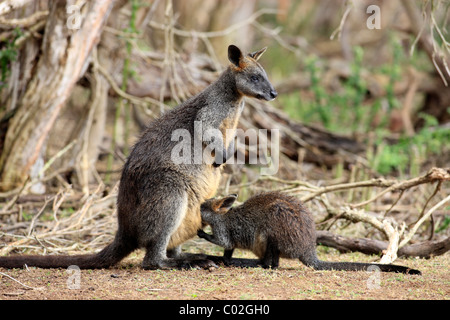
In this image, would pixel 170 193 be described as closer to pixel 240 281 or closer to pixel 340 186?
pixel 240 281

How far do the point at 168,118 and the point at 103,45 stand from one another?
12.4 feet

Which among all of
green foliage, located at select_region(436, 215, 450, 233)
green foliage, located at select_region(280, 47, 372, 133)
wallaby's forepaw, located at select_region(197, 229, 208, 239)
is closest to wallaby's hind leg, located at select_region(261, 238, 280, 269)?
wallaby's forepaw, located at select_region(197, 229, 208, 239)

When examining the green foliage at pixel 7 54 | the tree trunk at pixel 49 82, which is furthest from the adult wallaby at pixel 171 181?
the green foliage at pixel 7 54

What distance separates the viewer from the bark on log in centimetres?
575

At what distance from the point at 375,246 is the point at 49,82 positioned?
447 centimetres

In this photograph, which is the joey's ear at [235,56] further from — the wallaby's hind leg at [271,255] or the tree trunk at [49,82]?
the tree trunk at [49,82]

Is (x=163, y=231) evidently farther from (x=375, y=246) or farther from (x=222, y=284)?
(x=375, y=246)

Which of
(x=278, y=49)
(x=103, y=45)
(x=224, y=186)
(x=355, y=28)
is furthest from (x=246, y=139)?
(x=355, y=28)

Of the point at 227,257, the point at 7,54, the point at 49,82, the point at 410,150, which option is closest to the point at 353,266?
the point at 227,257

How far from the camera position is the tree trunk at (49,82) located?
7.16 m

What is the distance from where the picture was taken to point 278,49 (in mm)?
18062

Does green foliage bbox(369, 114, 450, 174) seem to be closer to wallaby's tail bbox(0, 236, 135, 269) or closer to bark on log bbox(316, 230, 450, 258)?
bark on log bbox(316, 230, 450, 258)

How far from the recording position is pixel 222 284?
4500mm

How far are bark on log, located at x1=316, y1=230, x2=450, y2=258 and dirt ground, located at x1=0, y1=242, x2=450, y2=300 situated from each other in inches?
19.2
